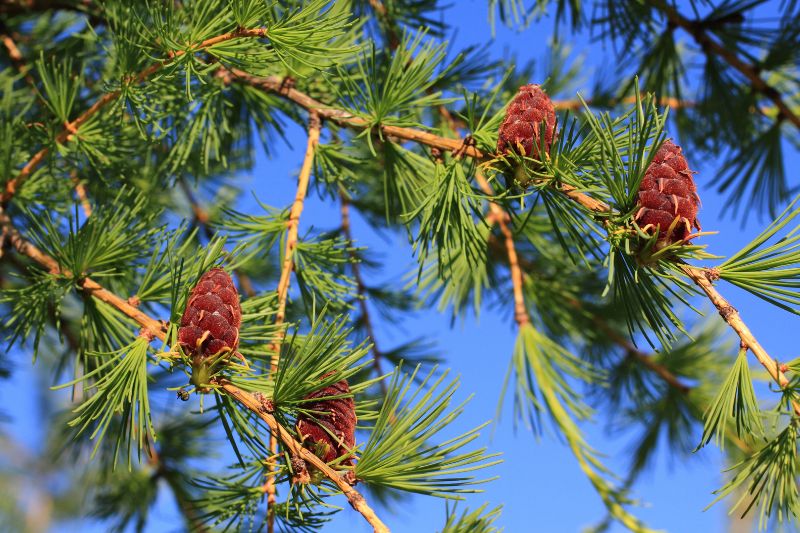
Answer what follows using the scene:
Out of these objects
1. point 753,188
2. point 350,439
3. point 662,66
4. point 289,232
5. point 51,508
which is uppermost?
point 51,508

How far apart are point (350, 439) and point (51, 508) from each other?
493cm

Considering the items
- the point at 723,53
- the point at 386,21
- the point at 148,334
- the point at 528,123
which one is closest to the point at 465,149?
the point at 528,123

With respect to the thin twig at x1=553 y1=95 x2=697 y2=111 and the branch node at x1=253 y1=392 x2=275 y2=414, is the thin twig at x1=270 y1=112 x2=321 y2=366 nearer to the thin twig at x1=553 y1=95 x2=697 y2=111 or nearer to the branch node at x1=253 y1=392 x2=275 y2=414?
the branch node at x1=253 y1=392 x2=275 y2=414

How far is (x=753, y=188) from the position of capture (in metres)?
1.34

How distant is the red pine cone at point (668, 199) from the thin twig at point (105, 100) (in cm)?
32

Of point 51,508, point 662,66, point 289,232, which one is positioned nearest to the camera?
point 289,232

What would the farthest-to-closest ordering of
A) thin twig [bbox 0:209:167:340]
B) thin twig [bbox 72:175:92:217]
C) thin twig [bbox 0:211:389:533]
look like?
thin twig [bbox 72:175:92:217] → thin twig [bbox 0:209:167:340] → thin twig [bbox 0:211:389:533]

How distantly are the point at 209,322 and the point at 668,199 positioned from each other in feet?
1.07

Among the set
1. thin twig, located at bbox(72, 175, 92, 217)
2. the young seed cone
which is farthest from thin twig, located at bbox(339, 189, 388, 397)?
the young seed cone

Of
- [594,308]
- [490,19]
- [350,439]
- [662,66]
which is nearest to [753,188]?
[662,66]

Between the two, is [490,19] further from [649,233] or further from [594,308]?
[649,233]

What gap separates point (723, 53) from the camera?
44.3 inches

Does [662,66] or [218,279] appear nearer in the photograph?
[218,279]

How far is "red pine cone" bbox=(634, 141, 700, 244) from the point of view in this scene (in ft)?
1.76
